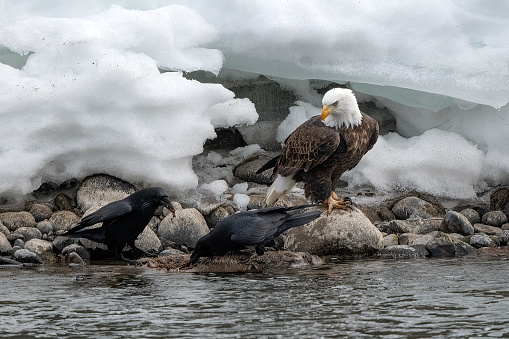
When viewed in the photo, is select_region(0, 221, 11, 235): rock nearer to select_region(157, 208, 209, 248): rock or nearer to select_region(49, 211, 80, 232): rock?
select_region(49, 211, 80, 232): rock

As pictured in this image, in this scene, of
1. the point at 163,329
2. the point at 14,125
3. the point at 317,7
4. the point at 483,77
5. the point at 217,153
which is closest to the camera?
the point at 163,329

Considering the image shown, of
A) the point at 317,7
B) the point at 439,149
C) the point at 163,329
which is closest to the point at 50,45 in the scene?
the point at 317,7

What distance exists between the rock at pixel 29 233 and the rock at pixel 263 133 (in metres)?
3.26

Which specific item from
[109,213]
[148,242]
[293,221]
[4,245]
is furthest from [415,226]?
[4,245]

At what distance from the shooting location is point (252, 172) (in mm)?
9117

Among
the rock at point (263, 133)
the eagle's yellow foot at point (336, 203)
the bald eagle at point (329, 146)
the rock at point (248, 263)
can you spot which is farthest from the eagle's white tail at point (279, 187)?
the rock at point (263, 133)

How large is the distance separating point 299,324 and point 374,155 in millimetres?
5563

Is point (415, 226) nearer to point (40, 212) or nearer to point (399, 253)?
point (399, 253)

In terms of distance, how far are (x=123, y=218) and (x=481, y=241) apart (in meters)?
3.39

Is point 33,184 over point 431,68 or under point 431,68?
under

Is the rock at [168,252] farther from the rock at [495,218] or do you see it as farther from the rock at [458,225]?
the rock at [495,218]

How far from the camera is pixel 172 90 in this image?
8.02m

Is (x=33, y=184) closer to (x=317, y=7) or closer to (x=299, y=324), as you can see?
(x=317, y=7)

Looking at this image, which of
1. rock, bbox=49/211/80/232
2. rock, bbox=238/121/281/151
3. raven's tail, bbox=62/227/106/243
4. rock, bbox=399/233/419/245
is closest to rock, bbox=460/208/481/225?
rock, bbox=399/233/419/245
